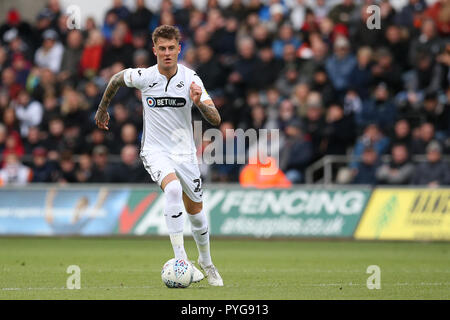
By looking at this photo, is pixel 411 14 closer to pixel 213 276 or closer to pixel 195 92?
pixel 213 276

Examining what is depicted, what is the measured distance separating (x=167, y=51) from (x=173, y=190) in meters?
1.60

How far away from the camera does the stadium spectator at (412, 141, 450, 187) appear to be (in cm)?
2058

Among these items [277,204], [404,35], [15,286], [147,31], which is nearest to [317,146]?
[277,204]

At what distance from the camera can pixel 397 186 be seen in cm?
2086

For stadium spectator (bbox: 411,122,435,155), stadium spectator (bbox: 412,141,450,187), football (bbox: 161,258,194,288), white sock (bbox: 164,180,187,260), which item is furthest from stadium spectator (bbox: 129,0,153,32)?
football (bbox: 161,258,194,288)

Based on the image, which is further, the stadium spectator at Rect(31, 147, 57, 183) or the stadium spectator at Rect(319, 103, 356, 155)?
the stadium spectator at Rect(31, 147, 57, 183)

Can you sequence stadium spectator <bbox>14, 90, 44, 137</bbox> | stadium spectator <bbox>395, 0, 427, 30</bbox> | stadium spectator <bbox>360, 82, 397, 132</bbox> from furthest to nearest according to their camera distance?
stadium spectator <bbox>14, 90, 44, 137</bbox> < stadium spectator <bbox>395, 0, 427, 30</bbox> < stadium spectator <bbox>360, 82, 397, 132</bbox>

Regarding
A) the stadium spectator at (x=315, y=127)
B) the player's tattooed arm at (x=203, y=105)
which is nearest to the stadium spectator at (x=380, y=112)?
the stadium spectator at (x=315, y=127)

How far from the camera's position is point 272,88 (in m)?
22.7

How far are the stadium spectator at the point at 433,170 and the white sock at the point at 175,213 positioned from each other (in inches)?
419

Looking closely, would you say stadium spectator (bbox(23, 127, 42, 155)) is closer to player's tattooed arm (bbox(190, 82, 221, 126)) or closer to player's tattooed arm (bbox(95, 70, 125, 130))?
player's tattooed arm (bbox(95, 70, 125, 130))

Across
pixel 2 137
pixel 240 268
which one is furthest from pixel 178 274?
pixel 2 137

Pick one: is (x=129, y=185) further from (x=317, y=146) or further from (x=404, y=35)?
(x=404, y=35)

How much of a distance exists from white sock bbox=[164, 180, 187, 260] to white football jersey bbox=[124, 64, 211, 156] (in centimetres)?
64
